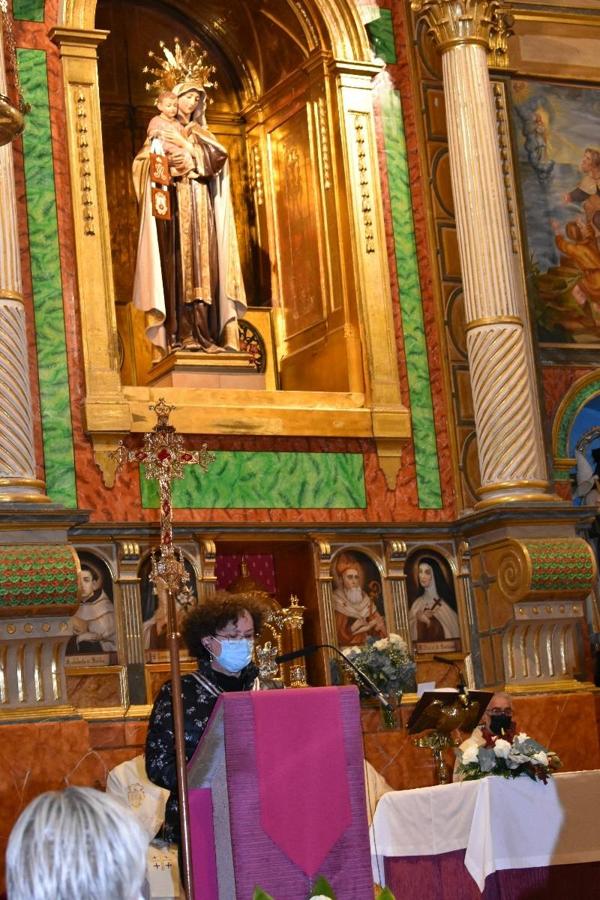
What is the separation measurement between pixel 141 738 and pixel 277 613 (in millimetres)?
1416

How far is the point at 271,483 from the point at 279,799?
18.8ft

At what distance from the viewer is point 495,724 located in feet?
31.2

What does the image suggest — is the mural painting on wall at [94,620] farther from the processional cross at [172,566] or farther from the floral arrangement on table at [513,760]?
the floral arrangement on table at [513,760]

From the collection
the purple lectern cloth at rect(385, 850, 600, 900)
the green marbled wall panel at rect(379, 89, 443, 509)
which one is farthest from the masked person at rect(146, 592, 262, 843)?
the green marbled wall panel at rect(379, 89, 443, 509)

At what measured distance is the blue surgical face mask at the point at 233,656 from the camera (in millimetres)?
6551

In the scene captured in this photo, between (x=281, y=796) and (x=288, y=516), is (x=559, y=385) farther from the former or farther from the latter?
(x=281, y=796)

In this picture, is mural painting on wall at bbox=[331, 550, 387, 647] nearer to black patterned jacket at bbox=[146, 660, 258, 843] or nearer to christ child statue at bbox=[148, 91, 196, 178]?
christ child statue at bbox=[148, 91, 196, 178]

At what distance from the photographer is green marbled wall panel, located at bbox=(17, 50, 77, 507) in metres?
10.8

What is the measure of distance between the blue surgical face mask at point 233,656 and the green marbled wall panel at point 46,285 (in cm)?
413

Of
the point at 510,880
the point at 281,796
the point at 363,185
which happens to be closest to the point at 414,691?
the point at 510,880

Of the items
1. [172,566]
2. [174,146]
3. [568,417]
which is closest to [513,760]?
[172,566]

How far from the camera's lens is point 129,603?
35.1ft

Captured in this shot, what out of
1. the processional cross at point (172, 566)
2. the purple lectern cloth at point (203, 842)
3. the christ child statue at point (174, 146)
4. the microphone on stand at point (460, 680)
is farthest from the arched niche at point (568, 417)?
the purple lectern cloth at point (203, 842)

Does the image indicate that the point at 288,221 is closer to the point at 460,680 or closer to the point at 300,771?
the point at 460,680
